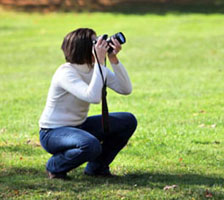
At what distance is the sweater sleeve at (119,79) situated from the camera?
4.91m

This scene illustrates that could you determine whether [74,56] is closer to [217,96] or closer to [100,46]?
[100,46]

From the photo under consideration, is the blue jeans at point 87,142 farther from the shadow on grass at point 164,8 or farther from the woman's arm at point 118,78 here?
the shadow on grass at point 164,8

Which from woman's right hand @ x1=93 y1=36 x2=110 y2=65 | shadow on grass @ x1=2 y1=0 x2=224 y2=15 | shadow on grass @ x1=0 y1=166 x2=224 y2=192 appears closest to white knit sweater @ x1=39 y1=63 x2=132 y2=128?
woman's right hand @ x1=93 y1=36 x2=110 y2=65

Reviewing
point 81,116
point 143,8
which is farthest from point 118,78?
point 143,8

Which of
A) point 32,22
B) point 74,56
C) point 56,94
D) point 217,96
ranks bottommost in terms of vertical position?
point 32,22

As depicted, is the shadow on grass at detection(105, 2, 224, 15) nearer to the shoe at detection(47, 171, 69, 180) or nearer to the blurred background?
the blurred background

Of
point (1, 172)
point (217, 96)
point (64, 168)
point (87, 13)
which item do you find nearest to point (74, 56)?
point (64, 168)

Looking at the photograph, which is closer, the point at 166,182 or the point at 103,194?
the point at 103,194

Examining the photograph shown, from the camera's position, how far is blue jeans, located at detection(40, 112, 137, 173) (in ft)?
15.0

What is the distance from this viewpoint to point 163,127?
22.9ft

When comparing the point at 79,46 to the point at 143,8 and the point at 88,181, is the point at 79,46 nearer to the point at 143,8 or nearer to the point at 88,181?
the point at 88,181

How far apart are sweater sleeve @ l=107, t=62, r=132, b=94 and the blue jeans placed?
0.77 feet

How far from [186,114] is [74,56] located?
134 inches

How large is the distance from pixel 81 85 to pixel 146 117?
311 cm
